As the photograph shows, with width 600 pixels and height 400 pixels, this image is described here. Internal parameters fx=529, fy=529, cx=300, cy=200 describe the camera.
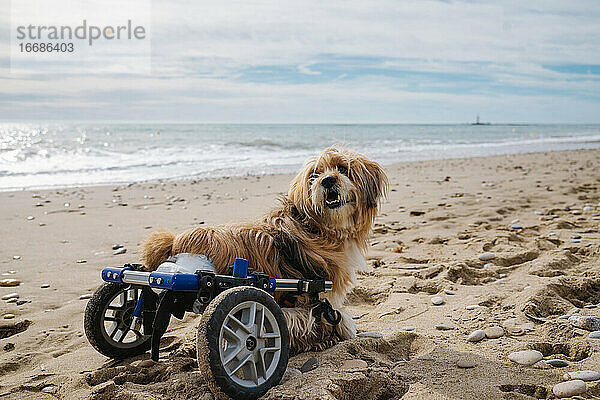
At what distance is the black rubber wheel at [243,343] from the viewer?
103 inches

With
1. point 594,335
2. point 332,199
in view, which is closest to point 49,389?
point 332,199

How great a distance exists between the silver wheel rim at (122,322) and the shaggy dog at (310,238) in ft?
→ 0.83

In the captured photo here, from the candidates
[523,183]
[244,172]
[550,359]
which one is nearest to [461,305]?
[550,359]

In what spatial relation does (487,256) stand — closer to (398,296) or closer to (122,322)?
(398,296)

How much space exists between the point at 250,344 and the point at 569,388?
1.74m

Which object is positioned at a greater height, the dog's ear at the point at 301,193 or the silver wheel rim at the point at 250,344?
the dog's ear at the point at 301,193

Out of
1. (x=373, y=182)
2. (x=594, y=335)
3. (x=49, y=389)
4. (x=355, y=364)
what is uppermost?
(x=373, y=182)

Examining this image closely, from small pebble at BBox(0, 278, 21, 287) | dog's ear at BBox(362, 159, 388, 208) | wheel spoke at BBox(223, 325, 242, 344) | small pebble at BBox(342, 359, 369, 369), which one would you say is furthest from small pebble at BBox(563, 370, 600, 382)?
small pebble at BBox(0, 278, 21, 287)

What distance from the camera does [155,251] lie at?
3496 millimetres

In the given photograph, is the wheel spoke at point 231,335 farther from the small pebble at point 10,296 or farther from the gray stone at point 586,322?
the small pebble at point 10,296

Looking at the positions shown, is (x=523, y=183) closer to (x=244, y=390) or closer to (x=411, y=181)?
(x=411, y=181)

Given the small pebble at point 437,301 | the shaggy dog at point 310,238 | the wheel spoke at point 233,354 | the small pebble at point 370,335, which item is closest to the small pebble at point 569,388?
the small pebble at point 370,335

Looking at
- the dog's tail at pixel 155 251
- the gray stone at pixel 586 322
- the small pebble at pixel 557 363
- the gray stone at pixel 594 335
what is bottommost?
the small pebble at pixel 557 363

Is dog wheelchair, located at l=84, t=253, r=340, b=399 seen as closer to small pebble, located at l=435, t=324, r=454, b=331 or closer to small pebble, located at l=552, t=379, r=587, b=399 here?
small pebble, located at l=435, t=324, r=454, b=331
